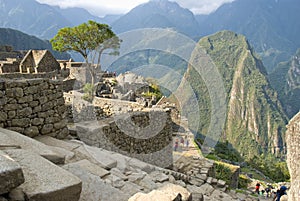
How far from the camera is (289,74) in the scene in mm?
166250

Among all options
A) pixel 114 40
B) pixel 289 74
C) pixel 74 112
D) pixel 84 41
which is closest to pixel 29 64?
pixel 84 41

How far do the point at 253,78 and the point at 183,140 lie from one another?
127077mm

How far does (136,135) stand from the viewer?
7188 millimetres

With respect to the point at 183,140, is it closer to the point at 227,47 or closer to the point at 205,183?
the point at 205,183

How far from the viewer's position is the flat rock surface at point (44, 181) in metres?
2.09

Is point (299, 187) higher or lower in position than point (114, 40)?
lower

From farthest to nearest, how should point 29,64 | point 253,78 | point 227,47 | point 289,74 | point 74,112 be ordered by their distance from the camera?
point 289,74 < point 227,47 < point 253,78 < point 29,64 < point 74,112

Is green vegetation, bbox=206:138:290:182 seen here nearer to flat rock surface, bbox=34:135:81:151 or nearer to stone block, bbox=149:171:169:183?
stone block, bbox=149:171:169:183

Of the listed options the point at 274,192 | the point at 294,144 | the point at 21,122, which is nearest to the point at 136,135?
the point at 21,122

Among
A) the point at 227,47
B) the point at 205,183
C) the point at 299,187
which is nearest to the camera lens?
the point at 299,187

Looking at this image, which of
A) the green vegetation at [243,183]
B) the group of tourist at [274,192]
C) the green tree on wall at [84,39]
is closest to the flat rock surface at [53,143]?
Result: the group of tourist at [274,192]

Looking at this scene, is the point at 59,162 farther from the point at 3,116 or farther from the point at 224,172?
the point at 224,172

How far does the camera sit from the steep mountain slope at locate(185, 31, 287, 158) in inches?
4156

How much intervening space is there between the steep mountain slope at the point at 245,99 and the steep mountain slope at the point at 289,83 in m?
23.6
